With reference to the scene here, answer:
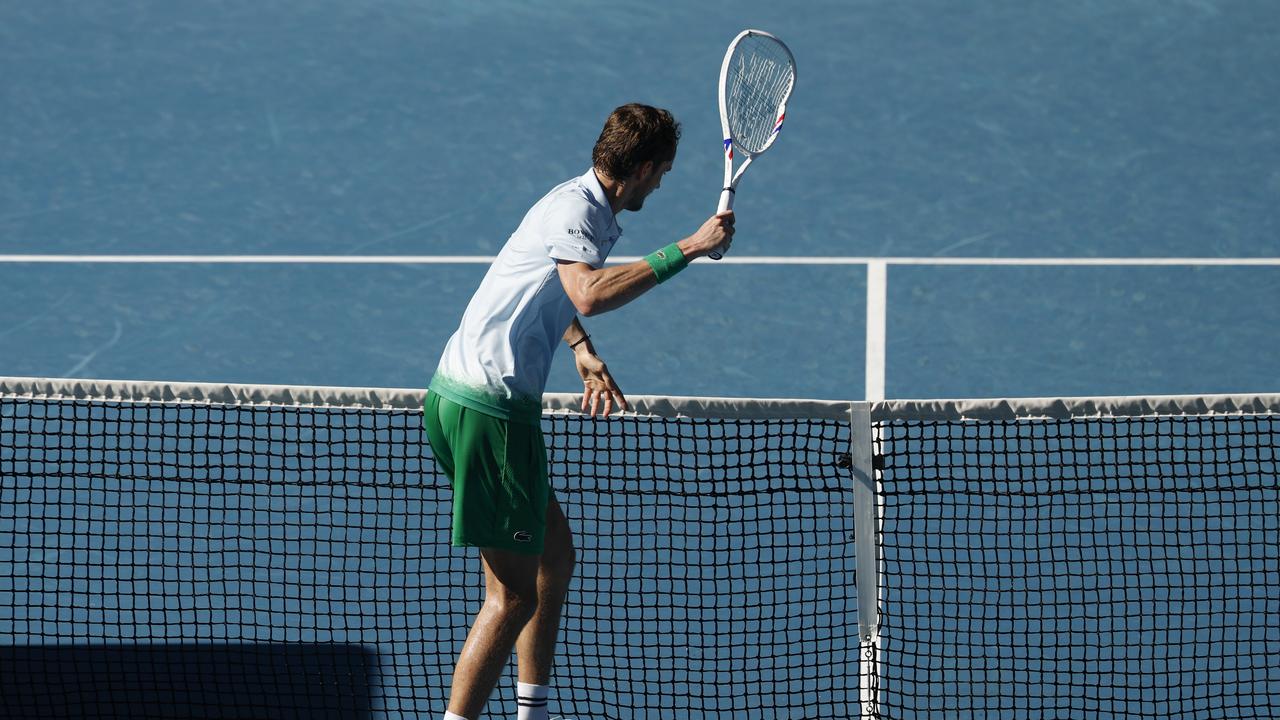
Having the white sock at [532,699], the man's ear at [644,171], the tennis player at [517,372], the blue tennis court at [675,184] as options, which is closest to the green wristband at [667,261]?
the tennis player at [517,372]

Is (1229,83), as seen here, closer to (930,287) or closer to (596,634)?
(930,287)

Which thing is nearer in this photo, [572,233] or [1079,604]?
[572,233]

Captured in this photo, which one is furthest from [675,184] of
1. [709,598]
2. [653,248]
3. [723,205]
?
[723,205]

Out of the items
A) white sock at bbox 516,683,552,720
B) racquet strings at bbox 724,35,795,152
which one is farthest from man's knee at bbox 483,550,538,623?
racquet strings at bbox 724,35,795,152

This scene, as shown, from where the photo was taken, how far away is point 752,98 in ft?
17.1

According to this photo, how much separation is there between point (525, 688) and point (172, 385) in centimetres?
134

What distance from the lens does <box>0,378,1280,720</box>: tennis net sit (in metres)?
4.70

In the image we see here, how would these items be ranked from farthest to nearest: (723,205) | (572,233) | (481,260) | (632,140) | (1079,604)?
(481,260), (1079,604), (723,205), (632,140), (572,233)

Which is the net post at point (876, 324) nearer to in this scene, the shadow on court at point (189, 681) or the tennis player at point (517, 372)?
the shadow on court at point (189, 681)

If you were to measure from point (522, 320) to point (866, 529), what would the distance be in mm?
1224

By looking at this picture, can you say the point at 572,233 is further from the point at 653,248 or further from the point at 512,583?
the point at 653,248

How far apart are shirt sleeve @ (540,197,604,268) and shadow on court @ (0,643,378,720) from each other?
1907 mm

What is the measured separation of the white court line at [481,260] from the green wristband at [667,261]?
462 cm

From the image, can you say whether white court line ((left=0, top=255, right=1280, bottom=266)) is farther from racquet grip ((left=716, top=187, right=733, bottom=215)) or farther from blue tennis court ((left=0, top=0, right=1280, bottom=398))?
racquet grip ((left=716, top=187, right=733, bottom=215))
